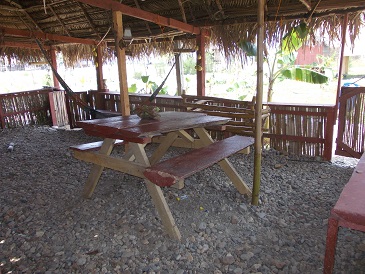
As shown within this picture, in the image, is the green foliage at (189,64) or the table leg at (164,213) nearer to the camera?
the table leg at (164,213)

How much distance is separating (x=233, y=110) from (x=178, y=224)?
7.68ft

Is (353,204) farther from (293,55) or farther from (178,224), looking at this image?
(293,55)

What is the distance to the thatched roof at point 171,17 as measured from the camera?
14.1 feet

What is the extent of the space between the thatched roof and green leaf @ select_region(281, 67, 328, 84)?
36.7 inches

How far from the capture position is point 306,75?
5.48 m

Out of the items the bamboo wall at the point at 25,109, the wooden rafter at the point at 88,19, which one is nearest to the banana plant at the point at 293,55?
the wooden rafter at the point at 88,19

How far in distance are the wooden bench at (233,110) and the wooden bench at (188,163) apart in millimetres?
1131

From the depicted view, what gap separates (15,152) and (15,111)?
237cm

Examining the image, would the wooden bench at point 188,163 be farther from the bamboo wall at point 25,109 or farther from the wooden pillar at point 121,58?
the bamboo wall at point 25,109

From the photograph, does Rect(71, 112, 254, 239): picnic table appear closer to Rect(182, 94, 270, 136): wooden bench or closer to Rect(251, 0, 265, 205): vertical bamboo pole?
Rect(251, 0, 265, 205): vertical bamboo pole

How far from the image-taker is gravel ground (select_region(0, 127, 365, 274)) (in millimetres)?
2125

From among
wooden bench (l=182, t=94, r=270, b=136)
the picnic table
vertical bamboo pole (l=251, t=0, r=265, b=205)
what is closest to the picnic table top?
the picnic table

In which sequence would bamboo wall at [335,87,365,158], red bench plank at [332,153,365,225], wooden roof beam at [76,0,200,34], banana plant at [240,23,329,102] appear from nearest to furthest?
red bench plank at [332,153,365,225]
wooden roof beam at [76,0,200,34]
bamboo wall at [335,87,365,158]
banana plant at [240,23,329,102]

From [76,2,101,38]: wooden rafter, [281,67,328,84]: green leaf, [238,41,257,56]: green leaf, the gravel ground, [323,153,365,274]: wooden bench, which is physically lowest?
the gravel ground
